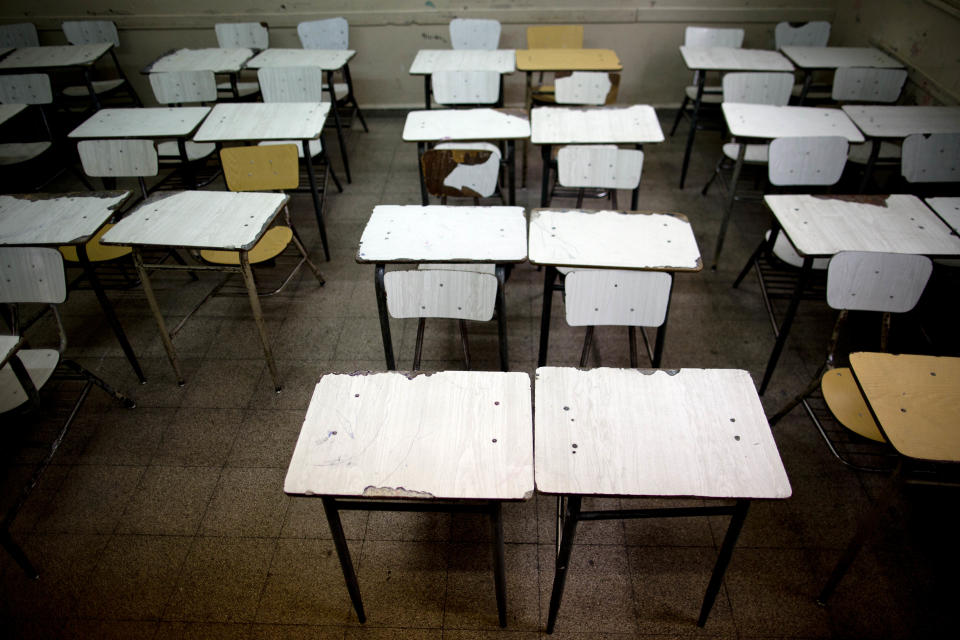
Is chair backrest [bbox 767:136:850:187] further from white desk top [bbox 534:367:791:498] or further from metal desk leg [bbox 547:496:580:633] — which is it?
metal desk leg [bbox 547:496:580:633]

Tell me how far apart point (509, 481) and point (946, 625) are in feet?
5.49

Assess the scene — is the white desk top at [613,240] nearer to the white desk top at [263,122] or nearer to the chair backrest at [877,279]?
the chair backrest at [877,279]

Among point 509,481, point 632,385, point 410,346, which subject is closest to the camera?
point 509,481

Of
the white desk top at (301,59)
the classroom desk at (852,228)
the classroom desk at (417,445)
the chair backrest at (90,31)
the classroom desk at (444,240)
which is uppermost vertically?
the chair backrest at (90,31)

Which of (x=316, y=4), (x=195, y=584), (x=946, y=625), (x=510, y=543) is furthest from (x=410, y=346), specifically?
(x=316, y=4)

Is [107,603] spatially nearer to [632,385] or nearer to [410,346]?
[410,346]

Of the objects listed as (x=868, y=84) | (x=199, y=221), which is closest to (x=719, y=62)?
(x=868, y=84)

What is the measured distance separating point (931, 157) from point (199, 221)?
12.0 ft

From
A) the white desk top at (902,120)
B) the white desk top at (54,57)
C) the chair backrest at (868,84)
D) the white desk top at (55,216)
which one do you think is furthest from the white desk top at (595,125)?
the white desk top at (54,57)

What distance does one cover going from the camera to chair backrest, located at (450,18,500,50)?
4.69m

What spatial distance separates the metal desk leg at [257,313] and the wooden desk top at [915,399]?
2345mm

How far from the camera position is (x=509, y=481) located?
58.1 inches

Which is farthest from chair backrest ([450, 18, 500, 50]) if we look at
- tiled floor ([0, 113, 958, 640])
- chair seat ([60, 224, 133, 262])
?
chair seat ([60, 224, 133, 262])

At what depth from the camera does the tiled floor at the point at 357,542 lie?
196 centimetres
